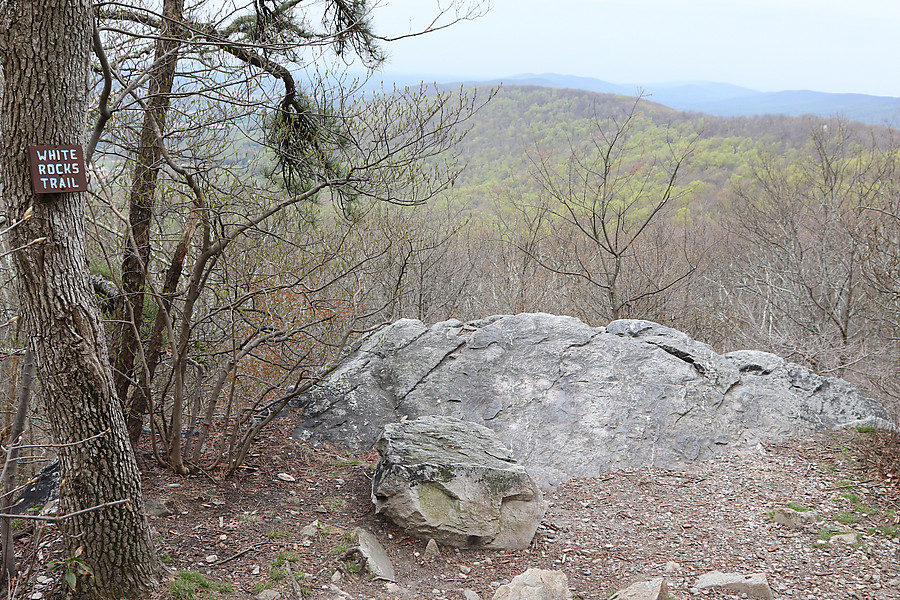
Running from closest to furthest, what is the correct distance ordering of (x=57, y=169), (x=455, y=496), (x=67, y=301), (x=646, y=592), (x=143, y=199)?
(x=57, y=169) < (x=67, y=301) < (x=646, y=592) < (x=143, y=199) < (x=455, y=496)

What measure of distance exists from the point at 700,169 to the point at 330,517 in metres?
18.3

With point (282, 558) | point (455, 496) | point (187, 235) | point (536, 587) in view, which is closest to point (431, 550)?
point (455, 496)

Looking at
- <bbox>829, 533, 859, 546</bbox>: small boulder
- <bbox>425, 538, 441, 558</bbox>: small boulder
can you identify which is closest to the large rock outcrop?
<bbox>829, 533, 859, 546</bbox>: small boulder

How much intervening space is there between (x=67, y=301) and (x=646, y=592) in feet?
11.5

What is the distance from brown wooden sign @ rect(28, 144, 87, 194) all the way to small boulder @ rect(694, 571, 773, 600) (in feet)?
14.0

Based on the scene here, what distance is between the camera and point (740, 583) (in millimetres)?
3779

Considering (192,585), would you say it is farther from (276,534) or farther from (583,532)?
(583,532)

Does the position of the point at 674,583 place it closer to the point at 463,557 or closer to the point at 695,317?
the point at 463,557

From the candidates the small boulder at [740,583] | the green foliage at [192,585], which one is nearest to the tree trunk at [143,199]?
the green foliage at [192,585]

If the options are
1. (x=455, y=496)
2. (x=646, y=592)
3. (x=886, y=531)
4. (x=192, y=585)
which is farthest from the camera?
(x=886, y=531)

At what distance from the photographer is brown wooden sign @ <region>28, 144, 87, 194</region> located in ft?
8.72

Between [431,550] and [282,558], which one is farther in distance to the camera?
[431,550]

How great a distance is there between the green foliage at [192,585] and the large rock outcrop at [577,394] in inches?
96.3

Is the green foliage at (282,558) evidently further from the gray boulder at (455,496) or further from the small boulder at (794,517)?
the small boulder at (794,517)
